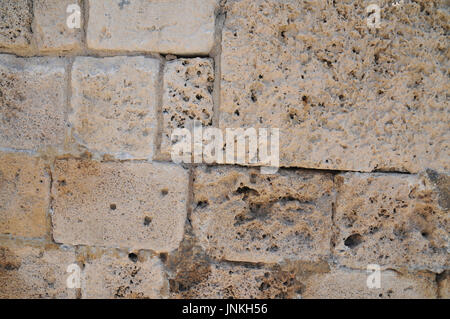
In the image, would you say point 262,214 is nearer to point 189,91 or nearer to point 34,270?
point 189,91

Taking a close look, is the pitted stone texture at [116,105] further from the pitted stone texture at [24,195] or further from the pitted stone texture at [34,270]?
the pitted stone texture at [34,270]

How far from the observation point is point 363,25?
1.68m

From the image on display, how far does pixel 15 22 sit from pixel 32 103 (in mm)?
420

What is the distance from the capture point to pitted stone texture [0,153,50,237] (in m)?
1.87

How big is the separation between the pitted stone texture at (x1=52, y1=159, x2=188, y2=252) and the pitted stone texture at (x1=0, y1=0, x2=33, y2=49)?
66cm

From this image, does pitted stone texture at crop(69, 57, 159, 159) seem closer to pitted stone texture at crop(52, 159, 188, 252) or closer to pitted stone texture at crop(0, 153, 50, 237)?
pitted stone texture at crop(52, 159, 188, 252)

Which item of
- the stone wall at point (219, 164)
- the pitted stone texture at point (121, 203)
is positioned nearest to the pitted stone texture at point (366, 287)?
the stone wall at point (219, 164)

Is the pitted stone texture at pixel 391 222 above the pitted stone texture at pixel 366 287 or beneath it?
above

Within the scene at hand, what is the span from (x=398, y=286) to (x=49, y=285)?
1774 mm

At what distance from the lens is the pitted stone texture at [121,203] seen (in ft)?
5.94

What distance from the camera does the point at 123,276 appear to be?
6.07 feet

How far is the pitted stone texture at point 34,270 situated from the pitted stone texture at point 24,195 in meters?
0.09
